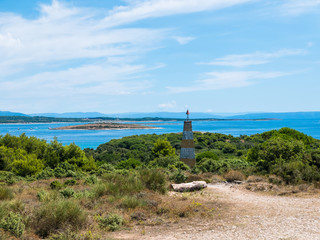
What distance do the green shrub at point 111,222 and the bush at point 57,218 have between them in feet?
1.58

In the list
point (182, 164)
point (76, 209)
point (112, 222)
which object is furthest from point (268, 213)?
point (182, 164)

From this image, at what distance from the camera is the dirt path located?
704 centimetres

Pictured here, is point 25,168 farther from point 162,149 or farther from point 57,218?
point 57,218

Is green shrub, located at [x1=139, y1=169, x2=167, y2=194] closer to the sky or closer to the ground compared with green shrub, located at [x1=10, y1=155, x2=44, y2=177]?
closer to the sky

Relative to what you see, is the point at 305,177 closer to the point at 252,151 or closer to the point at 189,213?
the point at 189,213

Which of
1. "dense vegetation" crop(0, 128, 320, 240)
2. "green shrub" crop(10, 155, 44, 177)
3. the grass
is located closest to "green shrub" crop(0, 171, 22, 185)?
"dense vegetation" crop(0, 128, 320, 240)

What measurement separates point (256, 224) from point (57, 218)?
15.8 feet

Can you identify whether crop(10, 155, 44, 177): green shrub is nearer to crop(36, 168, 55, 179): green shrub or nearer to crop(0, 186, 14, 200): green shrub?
crop(36, 168, 55, 179): green shrub

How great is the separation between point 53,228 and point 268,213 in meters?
5.76

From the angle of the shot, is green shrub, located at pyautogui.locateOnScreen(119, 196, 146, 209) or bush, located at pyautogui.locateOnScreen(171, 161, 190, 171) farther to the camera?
bush, located at pyautogui.locateOnScreen(171, 161, 190, 171)

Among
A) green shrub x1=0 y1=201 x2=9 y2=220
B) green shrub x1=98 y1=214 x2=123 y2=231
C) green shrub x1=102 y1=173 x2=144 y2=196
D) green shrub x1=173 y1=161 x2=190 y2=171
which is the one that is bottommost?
green shrub x1=173 y1=161 x2=190 y2=171

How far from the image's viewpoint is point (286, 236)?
6875mm

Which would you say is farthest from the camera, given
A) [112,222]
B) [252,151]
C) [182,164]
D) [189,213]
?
[252,151]

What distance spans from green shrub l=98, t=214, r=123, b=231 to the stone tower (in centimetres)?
1117
